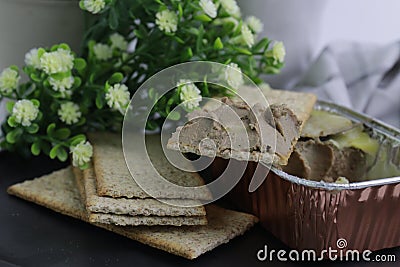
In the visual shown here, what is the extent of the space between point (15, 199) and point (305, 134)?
47 cm

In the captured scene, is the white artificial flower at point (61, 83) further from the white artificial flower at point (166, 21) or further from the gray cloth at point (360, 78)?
the gray cloth at point (360, 78)

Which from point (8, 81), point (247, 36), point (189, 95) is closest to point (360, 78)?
point (247, 36)

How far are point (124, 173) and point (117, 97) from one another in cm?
13

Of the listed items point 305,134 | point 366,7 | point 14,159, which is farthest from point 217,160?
point 366,7

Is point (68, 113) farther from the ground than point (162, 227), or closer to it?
farther from the ground

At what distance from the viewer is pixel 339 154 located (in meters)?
0.96

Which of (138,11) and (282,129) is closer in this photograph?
(282,129)

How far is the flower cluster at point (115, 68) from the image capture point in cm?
102

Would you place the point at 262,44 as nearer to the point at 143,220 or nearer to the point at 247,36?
the point at 247,36

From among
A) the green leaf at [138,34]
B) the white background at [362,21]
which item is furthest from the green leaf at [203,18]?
the white background at [362,21]

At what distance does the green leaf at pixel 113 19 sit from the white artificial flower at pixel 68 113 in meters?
0.15

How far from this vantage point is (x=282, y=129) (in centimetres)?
85

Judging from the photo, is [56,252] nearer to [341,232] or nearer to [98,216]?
[98,216]

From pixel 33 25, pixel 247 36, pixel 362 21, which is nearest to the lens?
pixel 247 36
